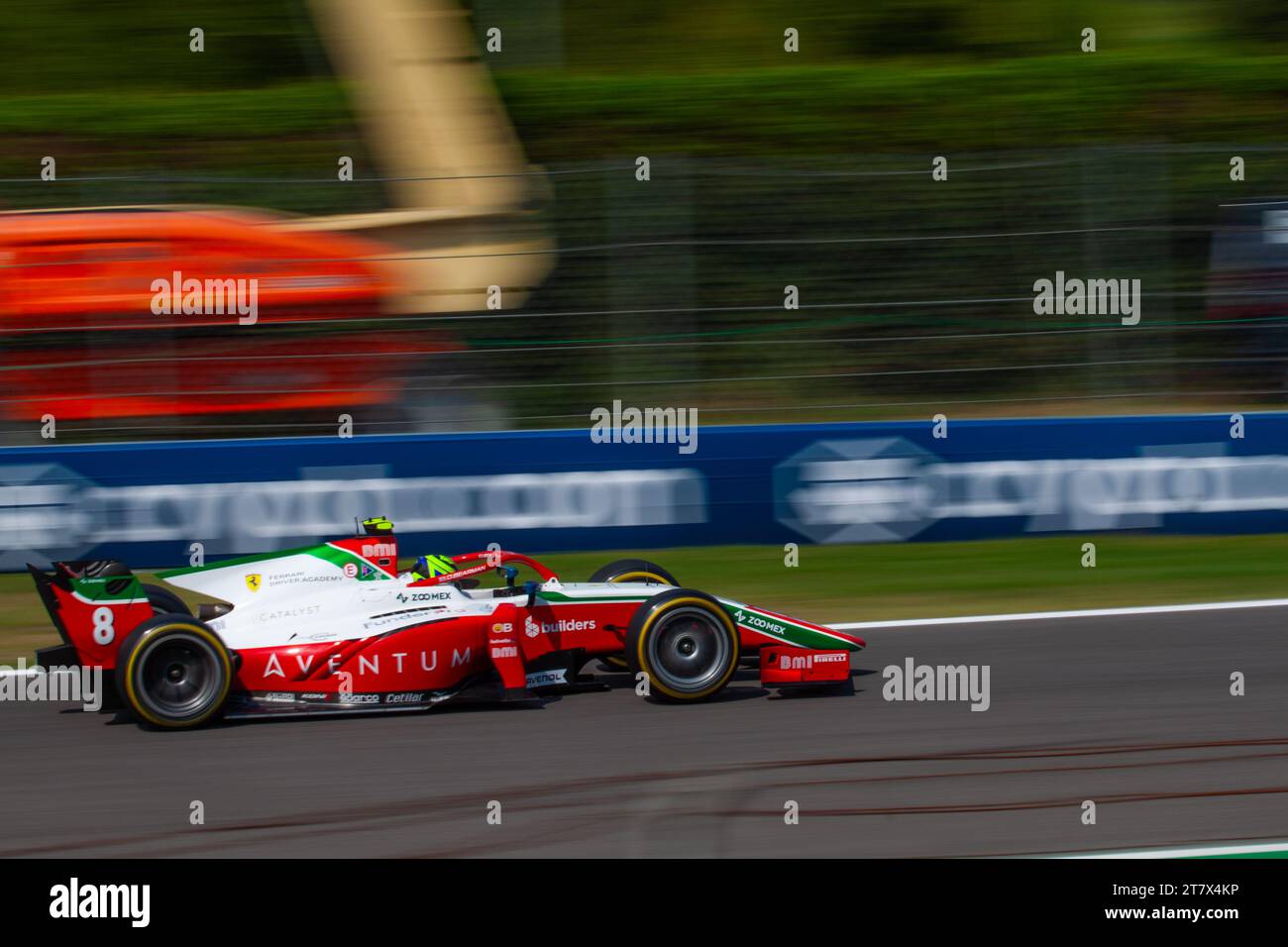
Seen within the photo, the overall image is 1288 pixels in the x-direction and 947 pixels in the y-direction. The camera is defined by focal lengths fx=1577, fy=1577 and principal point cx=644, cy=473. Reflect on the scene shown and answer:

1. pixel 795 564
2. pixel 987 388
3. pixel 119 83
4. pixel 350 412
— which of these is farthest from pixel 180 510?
pixel 119 83

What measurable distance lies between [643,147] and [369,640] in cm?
1032

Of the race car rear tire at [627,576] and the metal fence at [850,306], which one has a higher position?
the metal fence at [850,306]

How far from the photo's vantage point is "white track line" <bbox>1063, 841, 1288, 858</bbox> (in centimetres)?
439

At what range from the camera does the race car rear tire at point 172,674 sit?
18.8ft

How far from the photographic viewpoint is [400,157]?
1451 centimetres

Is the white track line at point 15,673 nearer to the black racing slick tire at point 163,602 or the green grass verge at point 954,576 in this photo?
the green grass verge at point 954,576

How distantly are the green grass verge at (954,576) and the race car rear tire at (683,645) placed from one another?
77.4 inches

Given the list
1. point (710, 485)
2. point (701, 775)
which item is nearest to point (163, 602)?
point (701, 775)

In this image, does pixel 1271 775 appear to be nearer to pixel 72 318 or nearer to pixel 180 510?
pixel 180 510

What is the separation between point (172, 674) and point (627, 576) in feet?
6.44

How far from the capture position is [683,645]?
6.20 meters

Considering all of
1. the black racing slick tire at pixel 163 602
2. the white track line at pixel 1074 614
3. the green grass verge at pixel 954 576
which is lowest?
the white track line at pixel 1074 614

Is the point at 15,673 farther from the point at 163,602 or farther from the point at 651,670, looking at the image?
the point at 651,670

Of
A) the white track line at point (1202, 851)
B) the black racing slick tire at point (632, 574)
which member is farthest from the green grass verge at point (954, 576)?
the white track line at point (1202, 851)
